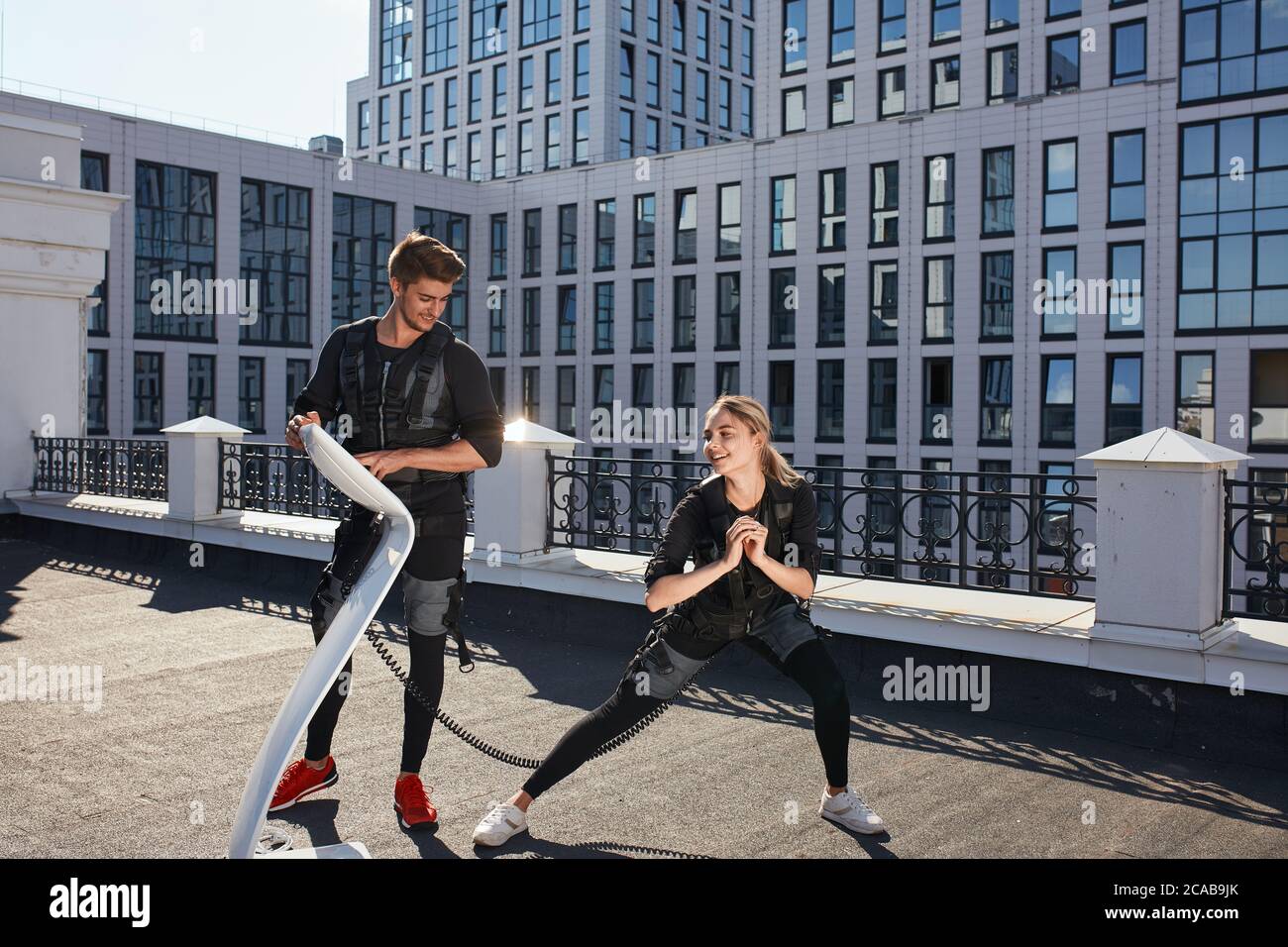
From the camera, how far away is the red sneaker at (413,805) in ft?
15.3

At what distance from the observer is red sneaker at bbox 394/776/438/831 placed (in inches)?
183

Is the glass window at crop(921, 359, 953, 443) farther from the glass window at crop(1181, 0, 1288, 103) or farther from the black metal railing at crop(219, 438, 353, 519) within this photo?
the black metal railing at crop(219, 438, 353, 519)

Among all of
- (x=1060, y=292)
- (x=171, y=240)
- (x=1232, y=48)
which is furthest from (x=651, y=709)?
(x=171, y=240)

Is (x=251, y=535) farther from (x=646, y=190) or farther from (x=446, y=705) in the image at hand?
(x=646, y=190)

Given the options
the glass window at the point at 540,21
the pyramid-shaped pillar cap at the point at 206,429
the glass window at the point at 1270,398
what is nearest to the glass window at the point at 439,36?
the glass window at the point at 540,21

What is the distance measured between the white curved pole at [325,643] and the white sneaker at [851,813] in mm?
2029

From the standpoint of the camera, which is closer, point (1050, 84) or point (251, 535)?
point (251, 535)

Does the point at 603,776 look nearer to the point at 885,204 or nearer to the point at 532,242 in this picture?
the point at 885,204

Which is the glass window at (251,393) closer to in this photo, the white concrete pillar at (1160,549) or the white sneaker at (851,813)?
the white concrete pillar at (1160,549)


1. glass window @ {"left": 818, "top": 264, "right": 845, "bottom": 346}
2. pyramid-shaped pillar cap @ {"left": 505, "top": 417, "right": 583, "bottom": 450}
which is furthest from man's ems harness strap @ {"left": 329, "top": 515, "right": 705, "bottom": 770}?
glass window @ {"left": 818, "top": 264, "right": 845, "bottom": 346}

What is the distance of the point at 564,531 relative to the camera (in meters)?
9.70
